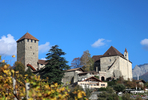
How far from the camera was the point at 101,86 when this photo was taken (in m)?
41.6

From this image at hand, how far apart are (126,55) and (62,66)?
71.1 ft

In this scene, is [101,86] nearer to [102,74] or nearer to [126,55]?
[102,74]

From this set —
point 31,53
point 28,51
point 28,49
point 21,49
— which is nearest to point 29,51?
point 28,51

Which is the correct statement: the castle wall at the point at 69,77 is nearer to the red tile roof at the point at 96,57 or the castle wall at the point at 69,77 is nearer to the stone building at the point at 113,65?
the stone building at the point at 113,65

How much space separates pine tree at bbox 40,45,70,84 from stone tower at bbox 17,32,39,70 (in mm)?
12061

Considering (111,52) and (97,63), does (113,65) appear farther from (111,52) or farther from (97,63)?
(97,63)

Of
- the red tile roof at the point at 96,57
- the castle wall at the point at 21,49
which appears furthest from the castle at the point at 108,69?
the castle wall at the point at 21,49

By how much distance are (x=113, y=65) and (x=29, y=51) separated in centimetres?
2229

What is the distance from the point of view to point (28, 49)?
60219 millimetres

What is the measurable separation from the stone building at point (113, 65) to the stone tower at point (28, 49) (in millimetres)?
Answer: 16372

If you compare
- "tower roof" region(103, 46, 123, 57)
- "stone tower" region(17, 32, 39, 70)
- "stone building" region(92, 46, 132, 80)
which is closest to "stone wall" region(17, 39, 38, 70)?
"stone tower" region(17, 32, 39, 70)

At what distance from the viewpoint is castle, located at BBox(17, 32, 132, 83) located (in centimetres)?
4800

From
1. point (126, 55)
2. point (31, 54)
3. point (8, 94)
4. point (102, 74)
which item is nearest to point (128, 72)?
point (126, 55)

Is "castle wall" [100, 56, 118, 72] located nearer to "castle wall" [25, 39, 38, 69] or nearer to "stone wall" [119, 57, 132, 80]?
"stone wall" [119, 57, 132, 80]
